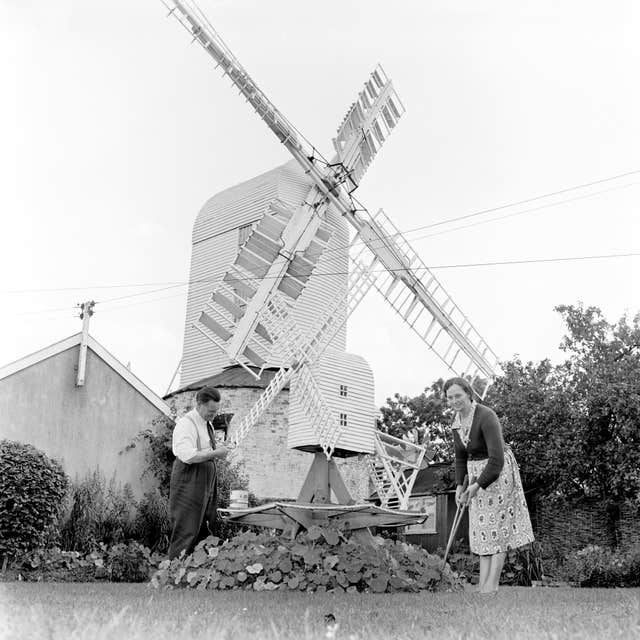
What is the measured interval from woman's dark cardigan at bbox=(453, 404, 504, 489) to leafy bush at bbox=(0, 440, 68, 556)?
7.31m

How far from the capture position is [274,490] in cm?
2155

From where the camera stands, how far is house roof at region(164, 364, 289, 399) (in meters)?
22.2

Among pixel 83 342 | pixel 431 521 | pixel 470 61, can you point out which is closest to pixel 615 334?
pixel 431 521

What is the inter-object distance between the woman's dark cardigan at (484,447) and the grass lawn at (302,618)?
0.98 m

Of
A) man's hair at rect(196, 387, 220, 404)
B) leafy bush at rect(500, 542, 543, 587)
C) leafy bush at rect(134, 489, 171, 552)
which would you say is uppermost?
man's hair at rect(196, 387, 220, 404)

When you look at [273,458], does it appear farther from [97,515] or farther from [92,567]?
[92,567]

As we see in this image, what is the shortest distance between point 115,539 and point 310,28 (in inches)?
396

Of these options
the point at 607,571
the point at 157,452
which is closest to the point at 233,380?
the point at 157,452

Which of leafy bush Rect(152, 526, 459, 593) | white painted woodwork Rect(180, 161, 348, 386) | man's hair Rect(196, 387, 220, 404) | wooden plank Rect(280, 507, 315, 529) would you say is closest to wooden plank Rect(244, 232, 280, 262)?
white painted woodwork Rect(180, 161, 348, 386)

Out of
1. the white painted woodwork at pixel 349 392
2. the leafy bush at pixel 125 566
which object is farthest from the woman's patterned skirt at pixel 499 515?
the white painted woodwork at pixel 349 392

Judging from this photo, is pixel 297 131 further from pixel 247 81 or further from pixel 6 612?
pixel 6 612

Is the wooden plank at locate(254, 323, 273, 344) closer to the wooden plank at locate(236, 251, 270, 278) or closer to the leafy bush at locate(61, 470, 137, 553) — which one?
the wooden plank at locate(236, 251, 270, 278)

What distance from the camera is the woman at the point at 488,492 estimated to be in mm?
5328

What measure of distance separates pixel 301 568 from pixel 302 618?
374cm
